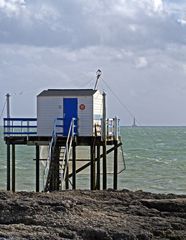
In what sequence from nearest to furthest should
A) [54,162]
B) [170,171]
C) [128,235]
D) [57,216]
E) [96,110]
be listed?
[128,235] → [57,216] → [54,162] → [96,110] → [170,171]

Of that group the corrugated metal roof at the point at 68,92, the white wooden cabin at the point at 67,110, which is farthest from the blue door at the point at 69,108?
the corrugated metal roof at the point at 68,92

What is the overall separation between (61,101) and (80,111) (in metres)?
0.88

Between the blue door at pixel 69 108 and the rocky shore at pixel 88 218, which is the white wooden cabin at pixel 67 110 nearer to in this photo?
the blue door at pixel 69 108

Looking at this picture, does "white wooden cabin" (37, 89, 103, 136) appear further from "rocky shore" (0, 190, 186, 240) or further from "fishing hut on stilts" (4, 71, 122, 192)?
"rocky shore" (0, 190, 186, 240)

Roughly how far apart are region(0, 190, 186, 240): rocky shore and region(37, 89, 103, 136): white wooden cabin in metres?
Answer: 8.29

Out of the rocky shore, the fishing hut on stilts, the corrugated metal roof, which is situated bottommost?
the rocky shore

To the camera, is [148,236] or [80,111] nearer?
[148,236]

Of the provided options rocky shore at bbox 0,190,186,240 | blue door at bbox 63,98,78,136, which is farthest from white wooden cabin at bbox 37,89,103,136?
rocky shore at bbox 0,190,186,240

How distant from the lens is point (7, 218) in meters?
16.1

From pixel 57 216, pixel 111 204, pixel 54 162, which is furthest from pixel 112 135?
pixel 57 216

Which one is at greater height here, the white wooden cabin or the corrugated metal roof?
the corrugated metal roof

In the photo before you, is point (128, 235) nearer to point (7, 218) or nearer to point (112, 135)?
point (7, 218)

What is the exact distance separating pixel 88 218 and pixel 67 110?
40.7 feet

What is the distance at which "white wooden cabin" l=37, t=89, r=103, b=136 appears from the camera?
28.1m
